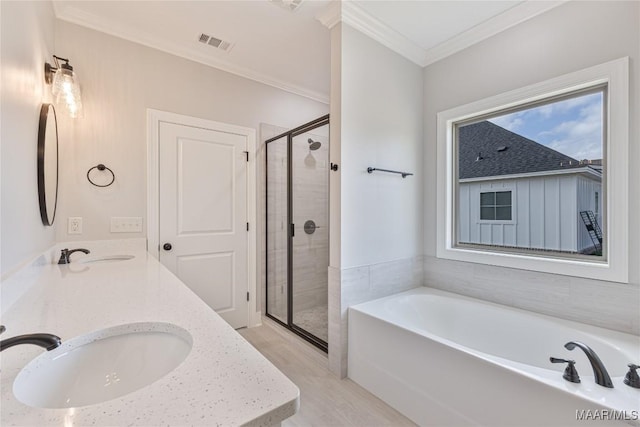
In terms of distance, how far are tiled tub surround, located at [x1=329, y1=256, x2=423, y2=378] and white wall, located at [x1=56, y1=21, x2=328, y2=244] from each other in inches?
65.2

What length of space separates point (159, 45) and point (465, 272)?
10.4 feet

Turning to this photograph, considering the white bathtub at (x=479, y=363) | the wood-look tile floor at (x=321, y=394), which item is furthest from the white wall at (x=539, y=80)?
the wood-look tile floor at (x=321, y=394)

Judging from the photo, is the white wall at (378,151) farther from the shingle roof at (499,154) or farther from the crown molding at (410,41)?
the shingle roof at (499,154)

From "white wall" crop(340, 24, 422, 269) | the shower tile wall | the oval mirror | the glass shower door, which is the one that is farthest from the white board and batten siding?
the oval mirror

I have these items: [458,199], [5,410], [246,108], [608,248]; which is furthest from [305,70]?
[5,410]

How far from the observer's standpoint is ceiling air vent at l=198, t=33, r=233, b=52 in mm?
2344

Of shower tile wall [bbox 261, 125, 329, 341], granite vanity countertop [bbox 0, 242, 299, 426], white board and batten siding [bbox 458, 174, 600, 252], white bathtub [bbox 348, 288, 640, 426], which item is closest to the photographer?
granite vanity countertop [bbox 0, 242, 299, 426]

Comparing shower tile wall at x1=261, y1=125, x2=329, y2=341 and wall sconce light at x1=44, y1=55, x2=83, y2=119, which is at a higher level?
wall sconce light at x1=44, y1=55, x2=83, y2=119

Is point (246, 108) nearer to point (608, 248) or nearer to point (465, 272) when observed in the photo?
point (465, 272)

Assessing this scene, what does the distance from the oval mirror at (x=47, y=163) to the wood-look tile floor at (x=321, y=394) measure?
5.97ft

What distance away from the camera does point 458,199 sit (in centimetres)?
253

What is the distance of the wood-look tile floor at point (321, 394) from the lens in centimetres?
165

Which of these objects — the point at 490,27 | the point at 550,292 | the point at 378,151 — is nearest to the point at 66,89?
the point at 378,151

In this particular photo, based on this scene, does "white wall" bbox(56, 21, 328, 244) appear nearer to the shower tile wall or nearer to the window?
the shower tile wall
